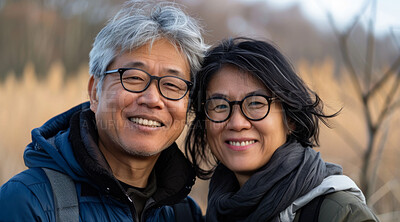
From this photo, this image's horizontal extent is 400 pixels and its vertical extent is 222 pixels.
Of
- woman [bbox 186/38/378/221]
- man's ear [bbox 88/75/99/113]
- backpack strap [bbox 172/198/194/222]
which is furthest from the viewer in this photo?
backpack strap [bbox 172/198/194/222]

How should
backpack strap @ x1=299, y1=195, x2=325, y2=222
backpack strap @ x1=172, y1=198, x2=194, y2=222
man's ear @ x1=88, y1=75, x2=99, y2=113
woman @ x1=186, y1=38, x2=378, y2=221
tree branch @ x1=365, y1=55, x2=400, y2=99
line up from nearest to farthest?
1. backpack strap @ x1=299, y1=195, x2=325, y2=222
2. woman @ x1=186, y1=38, x2=378, y2=221
3. man's ear @ x1=88, y1=75, x2=99, y2=113
4. backpack strap @ x1=172, y1=198, x2=194, y2=222
5. tree branch @ x1=365, y1=55, x2=400, y2=99

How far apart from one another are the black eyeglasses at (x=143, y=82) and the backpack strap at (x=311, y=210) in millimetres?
840

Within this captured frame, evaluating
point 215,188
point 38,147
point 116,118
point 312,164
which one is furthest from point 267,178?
point 38,147

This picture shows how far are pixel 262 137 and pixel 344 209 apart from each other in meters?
0.57

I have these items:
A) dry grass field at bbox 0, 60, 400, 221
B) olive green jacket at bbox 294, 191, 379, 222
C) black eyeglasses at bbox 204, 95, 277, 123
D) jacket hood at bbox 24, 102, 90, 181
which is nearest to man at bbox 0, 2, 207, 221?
jacket hood at bbox 24, 102, 90, 181

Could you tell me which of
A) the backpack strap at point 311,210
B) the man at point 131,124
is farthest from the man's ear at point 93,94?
the backpack strap at point 311,210

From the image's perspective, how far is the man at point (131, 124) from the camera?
6.14ft

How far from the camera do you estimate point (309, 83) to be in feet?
12.0

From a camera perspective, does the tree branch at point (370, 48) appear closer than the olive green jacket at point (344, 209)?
No

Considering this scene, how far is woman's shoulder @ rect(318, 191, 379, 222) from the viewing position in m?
1.69

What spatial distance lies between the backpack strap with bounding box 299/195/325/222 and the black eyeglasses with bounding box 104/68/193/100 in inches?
33.1

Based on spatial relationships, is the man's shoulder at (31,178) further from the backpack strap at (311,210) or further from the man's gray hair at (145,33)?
the backpack strap at (311,210)

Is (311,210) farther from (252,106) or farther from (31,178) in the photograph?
(31,178)

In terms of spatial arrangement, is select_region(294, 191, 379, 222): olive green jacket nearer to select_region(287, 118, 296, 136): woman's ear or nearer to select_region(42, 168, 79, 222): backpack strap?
select_region(287, 118, 296, 136): woman's ear
